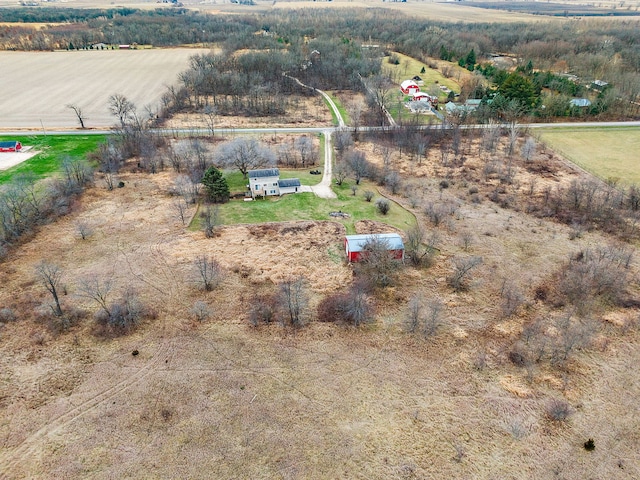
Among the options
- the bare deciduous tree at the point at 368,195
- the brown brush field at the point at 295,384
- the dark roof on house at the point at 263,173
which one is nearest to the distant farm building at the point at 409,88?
the bare deciduous tree at the point at 368,195

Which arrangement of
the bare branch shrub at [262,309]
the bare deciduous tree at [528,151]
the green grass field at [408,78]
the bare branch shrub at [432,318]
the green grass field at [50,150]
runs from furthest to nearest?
the green grass field at [408,78], the bare deciduous tree at [528,151], the green grass field at [50,150], the bare branch shrub at [262,309], the bare branch shrub at [432,318]

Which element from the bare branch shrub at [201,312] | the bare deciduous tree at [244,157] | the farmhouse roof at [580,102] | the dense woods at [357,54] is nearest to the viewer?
the bare branch shrub at [201,312]

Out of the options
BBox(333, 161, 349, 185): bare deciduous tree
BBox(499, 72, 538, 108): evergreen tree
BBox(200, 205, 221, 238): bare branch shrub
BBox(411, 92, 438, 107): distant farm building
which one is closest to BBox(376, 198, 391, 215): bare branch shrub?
BBox(333, 161, 349, 185): bare deciduous tree

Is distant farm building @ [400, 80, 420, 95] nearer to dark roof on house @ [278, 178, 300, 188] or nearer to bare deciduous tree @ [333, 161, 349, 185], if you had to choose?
bare deciduous tree @ [333, 161, 349, 185]

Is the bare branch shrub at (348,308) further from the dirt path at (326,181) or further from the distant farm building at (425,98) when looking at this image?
the distant farm building at (425,98)

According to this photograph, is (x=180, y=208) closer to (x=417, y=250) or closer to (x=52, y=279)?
(x=52, y=279)

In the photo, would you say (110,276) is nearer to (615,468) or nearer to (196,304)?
(196,304)
